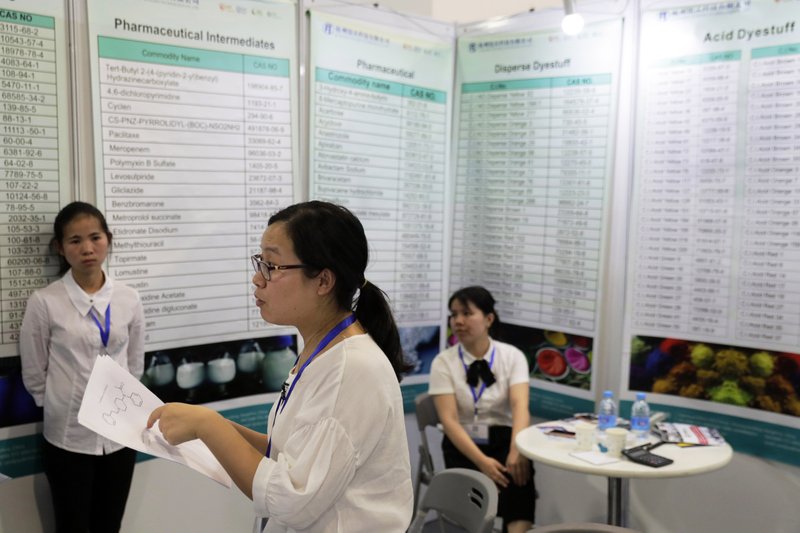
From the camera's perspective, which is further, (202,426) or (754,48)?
(754,48)

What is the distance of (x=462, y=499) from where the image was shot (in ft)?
7.27

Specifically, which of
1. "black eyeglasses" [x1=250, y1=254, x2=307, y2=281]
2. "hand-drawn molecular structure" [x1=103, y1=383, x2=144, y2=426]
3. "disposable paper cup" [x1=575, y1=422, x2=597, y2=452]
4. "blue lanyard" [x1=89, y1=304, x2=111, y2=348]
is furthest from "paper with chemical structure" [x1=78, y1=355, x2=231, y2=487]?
"disposable paper cup" [x1=575, y1=422, x2=597, y2=452]

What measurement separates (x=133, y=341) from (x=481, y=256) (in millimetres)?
1829

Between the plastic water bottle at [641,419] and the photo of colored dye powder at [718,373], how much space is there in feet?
0.90

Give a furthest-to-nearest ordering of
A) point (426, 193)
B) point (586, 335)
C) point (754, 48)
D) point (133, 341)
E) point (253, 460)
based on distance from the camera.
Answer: point (426, 193)
point (586, 335)
point (754, 48)
point (133, 341)
point (253, 460)

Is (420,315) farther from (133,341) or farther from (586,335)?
(133,341)

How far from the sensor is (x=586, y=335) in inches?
134

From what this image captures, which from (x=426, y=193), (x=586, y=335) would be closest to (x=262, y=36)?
(x=426, y=193)

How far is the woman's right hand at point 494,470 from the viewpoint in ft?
9.68

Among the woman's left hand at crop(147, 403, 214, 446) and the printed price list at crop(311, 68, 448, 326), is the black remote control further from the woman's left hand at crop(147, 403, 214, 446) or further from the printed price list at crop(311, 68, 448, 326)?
the woman's left hand at crop(147, 403, 214, 446)

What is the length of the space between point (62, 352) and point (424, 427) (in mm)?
1636

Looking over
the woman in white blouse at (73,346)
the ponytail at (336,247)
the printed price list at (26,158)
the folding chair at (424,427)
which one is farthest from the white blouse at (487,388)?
the ponytail at (336,247)

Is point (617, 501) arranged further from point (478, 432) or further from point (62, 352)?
point (62, 352)

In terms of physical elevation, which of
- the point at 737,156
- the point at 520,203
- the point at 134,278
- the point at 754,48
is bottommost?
the point at 134,278
